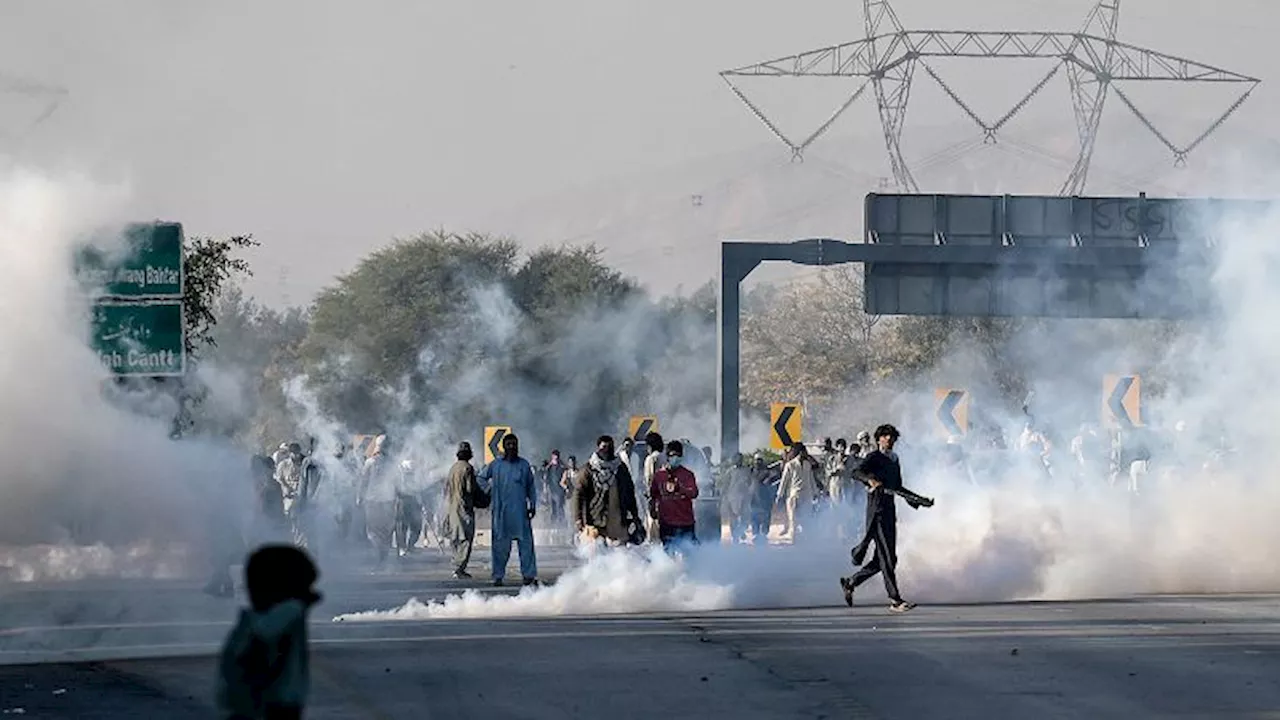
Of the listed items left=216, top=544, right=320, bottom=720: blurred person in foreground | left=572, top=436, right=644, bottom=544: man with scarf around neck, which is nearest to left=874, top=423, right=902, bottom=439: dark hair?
left=572, top=436, right=644, bottom=544: man with scarf around neck

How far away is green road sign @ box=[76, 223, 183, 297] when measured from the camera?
66.0 ft

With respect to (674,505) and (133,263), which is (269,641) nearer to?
(133,263)

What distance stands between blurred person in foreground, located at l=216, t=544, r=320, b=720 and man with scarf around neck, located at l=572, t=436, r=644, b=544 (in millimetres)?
16281

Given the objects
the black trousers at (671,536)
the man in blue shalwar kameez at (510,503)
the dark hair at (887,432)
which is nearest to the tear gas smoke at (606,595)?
the black trousers at (671,536)

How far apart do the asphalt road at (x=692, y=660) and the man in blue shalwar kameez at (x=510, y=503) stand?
122 inches

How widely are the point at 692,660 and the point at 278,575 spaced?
9098 mm

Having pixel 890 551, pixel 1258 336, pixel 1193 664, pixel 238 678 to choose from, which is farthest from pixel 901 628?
pixel 238 678

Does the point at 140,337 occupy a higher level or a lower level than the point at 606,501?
higher

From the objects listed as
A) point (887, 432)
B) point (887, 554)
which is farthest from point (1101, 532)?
point (887, 554)

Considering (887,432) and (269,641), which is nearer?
(269,641)

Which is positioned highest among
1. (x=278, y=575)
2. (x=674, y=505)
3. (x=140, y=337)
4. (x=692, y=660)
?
(x=140, y=337)

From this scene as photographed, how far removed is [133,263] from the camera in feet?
66.2

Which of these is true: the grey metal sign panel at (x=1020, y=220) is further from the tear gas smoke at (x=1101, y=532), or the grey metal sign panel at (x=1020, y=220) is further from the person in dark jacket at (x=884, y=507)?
the person in dark jacket at (x=884, y=507)

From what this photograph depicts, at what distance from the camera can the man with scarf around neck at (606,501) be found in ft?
78.9
